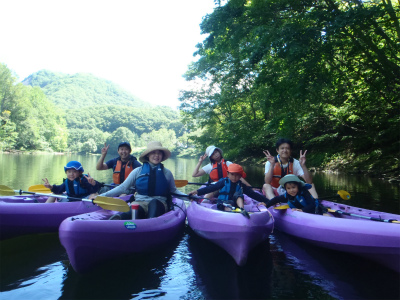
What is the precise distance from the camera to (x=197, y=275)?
11.7ft

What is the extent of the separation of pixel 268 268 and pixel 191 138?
16215 mm

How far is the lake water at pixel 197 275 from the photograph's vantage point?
3.08 m

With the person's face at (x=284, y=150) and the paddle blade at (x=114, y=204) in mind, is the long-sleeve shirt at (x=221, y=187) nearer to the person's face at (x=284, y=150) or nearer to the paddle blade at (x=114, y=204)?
the person's face at (x=284, y=150)

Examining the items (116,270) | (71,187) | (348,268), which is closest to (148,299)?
(116,270)

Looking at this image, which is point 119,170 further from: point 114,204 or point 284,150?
point 284,150

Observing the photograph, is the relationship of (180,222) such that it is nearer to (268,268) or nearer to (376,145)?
(268,268)

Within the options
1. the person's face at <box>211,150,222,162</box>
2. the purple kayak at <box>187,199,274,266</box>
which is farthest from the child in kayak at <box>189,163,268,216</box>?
the person's face at <box>211,150,222,162</box>

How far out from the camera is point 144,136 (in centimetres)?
11569

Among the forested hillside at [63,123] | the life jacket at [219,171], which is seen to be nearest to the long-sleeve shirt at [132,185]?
the life jacket at [219,171]

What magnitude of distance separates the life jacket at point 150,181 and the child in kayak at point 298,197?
5.56 ft

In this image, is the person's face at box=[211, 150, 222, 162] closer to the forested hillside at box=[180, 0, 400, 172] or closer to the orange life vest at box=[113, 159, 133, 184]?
the orange life vest at box=[113, 159, 133, 184]

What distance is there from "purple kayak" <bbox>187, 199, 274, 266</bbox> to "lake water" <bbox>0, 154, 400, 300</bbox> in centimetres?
23

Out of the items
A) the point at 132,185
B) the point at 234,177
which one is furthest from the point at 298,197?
the point at 132,185

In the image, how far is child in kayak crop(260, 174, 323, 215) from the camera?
469 cm
